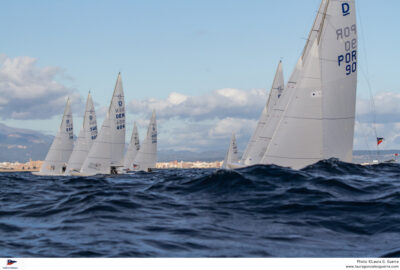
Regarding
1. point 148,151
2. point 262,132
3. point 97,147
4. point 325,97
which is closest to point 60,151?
point 148,151

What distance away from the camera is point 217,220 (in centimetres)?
→ 938

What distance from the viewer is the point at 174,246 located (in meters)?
7.45

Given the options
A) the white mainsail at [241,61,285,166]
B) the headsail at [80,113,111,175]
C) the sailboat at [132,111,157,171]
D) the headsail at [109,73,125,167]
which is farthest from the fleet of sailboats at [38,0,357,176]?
the sailboat at [132,111,157,171]

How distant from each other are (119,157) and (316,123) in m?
34.2

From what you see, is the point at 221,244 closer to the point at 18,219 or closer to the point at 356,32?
the point at 18,219

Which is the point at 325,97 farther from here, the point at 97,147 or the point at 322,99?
the point at 97,147

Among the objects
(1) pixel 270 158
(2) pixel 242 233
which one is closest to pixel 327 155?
(1) pixel 270 158

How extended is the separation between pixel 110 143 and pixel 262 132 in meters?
25.6

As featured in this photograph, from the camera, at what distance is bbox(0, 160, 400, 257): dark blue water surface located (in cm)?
733

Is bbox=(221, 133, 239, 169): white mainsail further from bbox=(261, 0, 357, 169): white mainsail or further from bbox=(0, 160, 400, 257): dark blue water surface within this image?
bbox=(0, 160, 400, 257): dark blue water surface

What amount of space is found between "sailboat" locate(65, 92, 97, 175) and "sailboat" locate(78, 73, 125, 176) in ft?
18.7

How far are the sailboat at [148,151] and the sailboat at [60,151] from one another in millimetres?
11467

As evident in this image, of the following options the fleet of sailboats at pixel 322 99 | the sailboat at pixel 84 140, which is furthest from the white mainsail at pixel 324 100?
the sailboat at pixel 84 140
